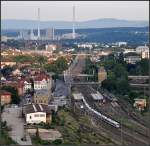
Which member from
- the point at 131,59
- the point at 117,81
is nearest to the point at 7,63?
the point at 131,59

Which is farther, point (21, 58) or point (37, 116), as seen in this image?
point (21, 58)

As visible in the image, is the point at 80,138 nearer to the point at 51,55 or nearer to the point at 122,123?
the point at 122,123

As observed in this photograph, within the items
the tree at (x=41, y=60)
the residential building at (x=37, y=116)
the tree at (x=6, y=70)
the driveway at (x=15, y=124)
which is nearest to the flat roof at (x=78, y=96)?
the driveway at (x=15, y=124)

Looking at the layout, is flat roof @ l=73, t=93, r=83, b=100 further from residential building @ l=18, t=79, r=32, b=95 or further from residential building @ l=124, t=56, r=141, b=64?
residential building @ l=124, t=56, r=141, b=64

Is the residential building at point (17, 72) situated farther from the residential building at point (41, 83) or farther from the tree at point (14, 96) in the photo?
the tree at point (14, 96)

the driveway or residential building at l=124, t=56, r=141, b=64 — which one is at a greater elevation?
residential building at l=124, t=56, r=141, b=64

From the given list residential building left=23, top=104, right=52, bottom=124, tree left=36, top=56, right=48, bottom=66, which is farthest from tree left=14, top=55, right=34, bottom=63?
→ residential building left=23, top=104, right=52, bottom=124

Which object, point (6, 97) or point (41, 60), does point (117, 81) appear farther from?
point (41, 60)

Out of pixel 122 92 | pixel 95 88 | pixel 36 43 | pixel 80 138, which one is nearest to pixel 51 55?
pixel 36 43
